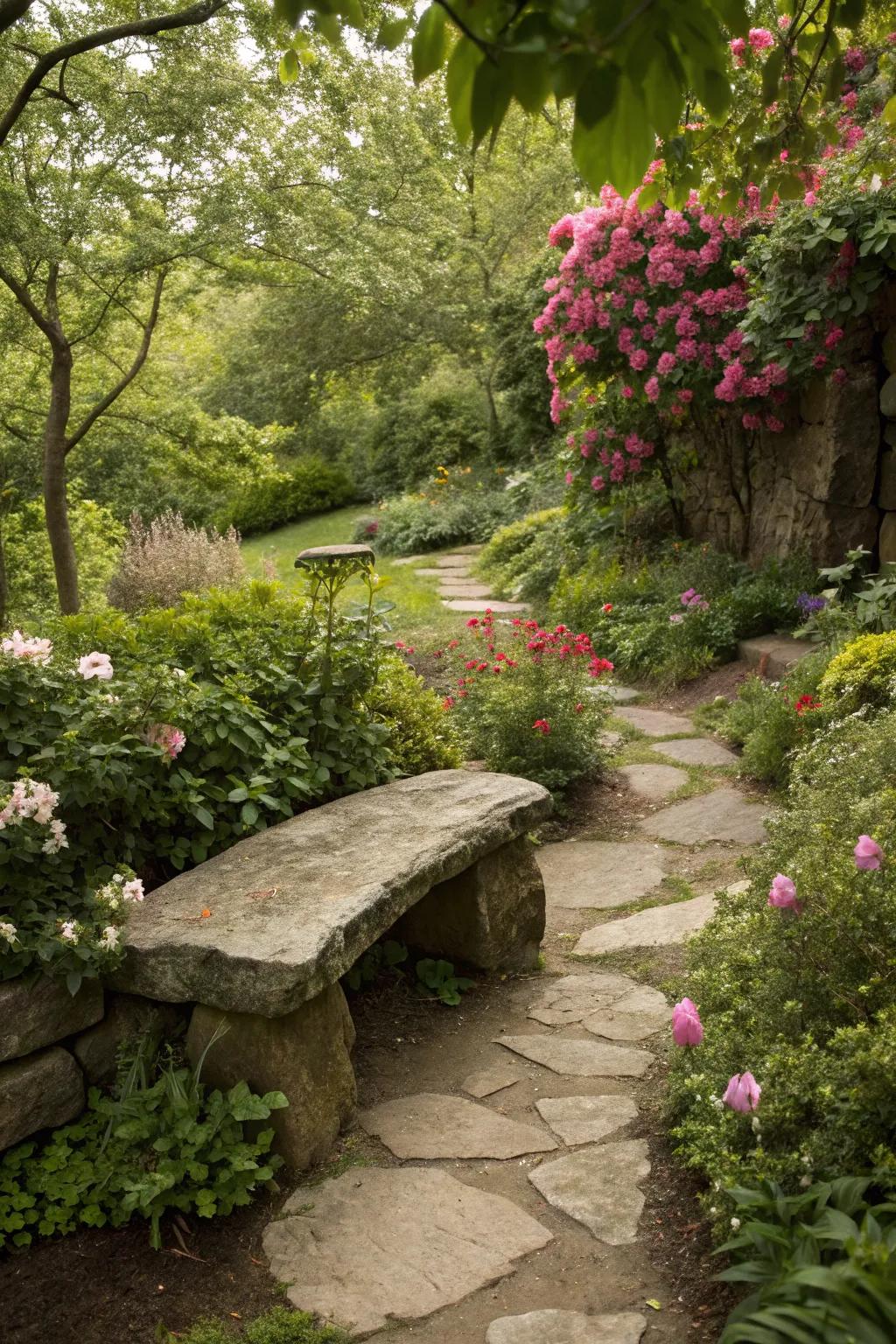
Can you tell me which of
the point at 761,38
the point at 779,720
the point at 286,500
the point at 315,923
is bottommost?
the point at 779,720

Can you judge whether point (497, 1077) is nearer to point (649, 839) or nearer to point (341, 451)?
point (649, 839)

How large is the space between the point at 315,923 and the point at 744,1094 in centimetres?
110

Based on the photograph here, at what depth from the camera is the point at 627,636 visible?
7.93 metres

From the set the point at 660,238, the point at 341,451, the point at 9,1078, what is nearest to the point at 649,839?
the point at 9,1078

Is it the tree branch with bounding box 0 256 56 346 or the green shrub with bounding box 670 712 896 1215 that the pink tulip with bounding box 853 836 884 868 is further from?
the tree branch with bounding box 0 256 56 346

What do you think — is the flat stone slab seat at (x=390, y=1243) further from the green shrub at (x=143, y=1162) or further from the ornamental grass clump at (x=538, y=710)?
the ornamental grass clump at (x=538, y=710)

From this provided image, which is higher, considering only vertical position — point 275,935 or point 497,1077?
point 275,935

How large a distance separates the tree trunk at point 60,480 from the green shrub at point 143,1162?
22.5 ft

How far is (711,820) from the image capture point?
5.07 m

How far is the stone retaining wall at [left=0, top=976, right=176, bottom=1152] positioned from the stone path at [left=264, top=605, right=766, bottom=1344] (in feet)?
1.93

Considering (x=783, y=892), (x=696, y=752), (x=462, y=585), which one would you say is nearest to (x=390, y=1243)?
(x=783, y=892)

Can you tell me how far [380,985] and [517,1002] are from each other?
44 cm

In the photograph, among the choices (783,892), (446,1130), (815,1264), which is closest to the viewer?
(815,1264)

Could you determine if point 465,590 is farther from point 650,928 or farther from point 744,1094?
point 744,1094
